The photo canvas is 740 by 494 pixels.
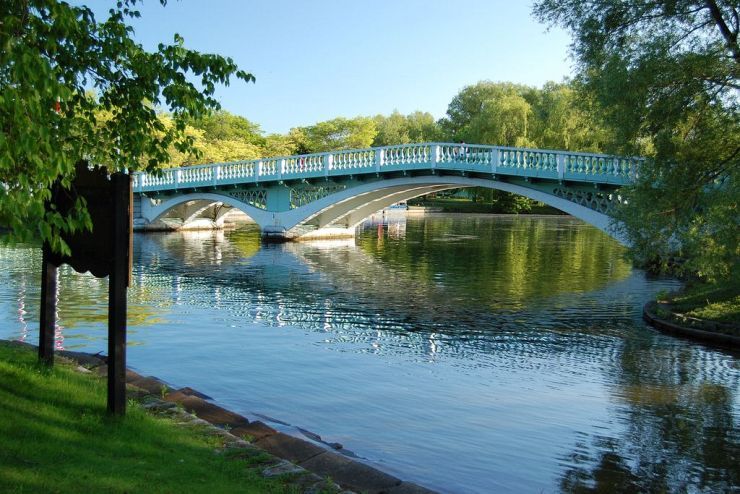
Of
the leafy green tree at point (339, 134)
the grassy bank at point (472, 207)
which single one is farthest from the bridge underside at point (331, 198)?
the grassy bank at point (472, 207)

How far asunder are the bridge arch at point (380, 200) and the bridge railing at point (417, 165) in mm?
859

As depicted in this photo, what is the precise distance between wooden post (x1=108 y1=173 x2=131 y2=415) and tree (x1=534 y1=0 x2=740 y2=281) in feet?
32.8

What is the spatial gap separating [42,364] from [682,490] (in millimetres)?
6412

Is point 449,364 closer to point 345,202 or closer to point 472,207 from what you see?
point 345,202

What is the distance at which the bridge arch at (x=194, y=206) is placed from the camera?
120 ft

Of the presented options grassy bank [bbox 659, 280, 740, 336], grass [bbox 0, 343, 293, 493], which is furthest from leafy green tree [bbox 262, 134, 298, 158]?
grass [bbox 0, 343, 293, 493]

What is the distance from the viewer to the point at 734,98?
13289 millimetres

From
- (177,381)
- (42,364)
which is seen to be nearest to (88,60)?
(42,364)

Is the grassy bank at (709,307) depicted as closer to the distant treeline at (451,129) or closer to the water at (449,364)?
the water at (449,364)

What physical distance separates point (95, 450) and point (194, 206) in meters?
39.3

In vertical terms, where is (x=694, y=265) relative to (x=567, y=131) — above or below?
below

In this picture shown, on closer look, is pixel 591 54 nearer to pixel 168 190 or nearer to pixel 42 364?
pixel 42 364

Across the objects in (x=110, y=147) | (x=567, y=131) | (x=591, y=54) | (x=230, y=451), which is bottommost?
(x=230, y=451)

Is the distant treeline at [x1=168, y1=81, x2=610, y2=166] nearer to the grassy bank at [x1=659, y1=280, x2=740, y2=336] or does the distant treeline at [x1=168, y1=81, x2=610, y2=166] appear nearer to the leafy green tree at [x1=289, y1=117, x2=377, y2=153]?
the leafy green tree at [x1=289, y1=117, x2=377, y2=153]
